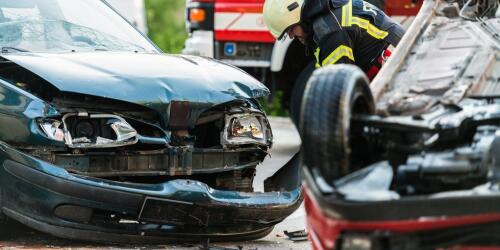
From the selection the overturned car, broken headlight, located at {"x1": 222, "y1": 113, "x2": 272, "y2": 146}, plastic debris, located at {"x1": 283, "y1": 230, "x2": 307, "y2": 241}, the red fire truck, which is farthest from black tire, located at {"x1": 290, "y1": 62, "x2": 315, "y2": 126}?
the overturned car

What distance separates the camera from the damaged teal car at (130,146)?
550cm

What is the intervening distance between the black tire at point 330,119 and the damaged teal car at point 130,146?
152 cm

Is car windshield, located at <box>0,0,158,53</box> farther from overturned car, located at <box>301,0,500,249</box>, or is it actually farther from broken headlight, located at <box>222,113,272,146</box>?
overturned car, located at <box>301,0,500,249</box>

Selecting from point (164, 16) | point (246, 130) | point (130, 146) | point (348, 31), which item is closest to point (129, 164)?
point (130, 146)

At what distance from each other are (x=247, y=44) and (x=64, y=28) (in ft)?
15.1

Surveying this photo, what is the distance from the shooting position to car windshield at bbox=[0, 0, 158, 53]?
6316 mm

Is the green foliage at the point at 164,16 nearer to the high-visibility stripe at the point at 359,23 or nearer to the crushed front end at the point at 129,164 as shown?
the high-visibility stripe at the point at 359,23

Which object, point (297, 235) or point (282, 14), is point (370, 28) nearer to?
point (282, 14)

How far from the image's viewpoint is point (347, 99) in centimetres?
425

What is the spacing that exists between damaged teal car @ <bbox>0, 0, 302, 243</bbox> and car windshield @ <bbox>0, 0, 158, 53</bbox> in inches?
0.8

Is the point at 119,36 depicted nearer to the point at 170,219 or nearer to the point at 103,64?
the point at 103,64

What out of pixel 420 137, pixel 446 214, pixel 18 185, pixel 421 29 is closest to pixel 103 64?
pixel 18 185

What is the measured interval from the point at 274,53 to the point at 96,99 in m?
5.27

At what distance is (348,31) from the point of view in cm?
664
